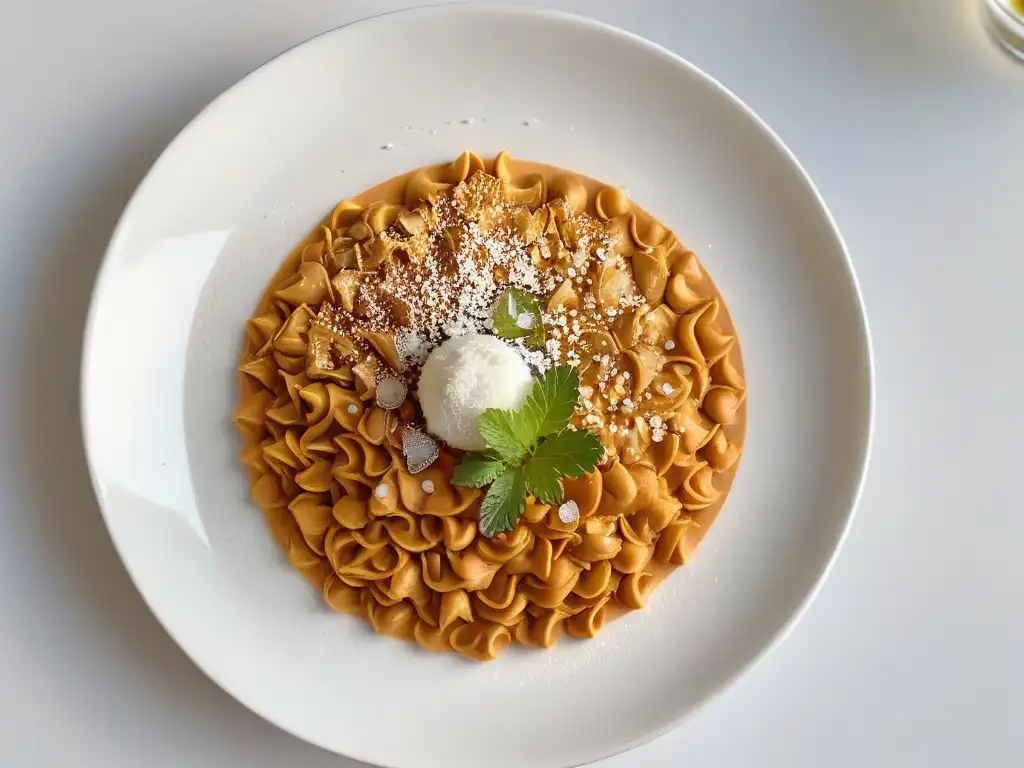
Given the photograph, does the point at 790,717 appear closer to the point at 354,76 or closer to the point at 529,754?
the point at 529,754

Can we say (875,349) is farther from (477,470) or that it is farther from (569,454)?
(477,470)

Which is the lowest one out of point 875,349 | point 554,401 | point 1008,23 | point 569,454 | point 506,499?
point 506,499

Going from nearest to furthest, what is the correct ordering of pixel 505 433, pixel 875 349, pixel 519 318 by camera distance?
pixel 505 433, pixel 519 318, pixel 875 349

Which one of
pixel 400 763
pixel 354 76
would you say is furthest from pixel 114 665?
pixel 354 76

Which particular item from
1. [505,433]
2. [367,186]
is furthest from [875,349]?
[367,186]

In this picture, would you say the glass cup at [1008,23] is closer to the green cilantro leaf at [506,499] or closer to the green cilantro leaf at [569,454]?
the green cilantro leaf at [569,454]

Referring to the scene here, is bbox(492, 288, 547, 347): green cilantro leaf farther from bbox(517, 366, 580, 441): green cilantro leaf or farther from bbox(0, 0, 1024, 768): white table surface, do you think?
bbox(0, 0, 1024, 768): white table surface
